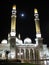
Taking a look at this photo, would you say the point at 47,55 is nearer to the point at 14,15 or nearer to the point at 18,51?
the point at 18,51

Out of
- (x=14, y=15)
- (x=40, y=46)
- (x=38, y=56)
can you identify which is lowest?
(x=38, y=56)

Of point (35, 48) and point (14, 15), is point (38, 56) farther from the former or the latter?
point (14, 15)

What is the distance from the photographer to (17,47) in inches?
1001

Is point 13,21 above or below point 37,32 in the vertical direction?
above

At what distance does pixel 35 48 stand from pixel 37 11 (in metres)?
7.25

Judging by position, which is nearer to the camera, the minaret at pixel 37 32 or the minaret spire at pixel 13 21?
the minaret spire at pixel 13 21

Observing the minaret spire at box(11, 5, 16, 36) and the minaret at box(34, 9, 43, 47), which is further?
the minaret at box(34, 9, 43, 47)

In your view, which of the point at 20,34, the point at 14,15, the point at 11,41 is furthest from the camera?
the point at 20,34

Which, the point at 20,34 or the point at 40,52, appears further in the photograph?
the point at 20,34

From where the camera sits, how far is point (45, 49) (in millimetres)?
26672

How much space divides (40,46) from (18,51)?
12.1ft

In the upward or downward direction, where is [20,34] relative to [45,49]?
upward

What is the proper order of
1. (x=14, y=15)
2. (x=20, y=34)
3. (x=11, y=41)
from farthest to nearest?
1. (x=20, y=34)
2. (x=14, y=15)
3. (x=11, y=41)

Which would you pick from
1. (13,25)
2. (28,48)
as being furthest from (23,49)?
(13,25)
